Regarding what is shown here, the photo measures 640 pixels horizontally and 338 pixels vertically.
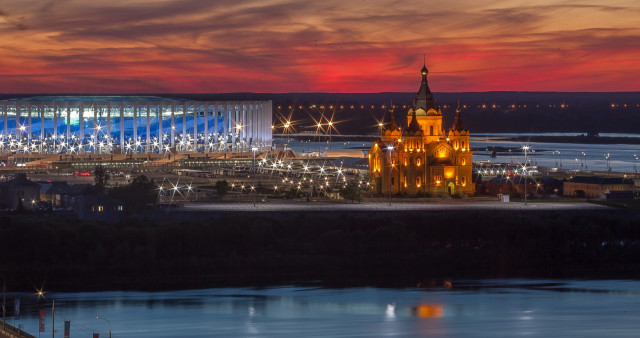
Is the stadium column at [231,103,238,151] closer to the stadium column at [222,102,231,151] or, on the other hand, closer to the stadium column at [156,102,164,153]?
the stadium column at [222,102,231,151]

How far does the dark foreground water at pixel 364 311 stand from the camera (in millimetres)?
37094

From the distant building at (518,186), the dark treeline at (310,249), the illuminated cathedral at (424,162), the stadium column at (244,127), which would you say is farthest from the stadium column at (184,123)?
the dark treeline at (310,249)

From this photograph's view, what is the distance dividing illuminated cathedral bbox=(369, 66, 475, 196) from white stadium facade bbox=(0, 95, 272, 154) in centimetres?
4515

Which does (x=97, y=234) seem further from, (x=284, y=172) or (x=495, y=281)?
(x=284, y=172)

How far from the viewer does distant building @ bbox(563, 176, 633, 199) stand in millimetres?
68062

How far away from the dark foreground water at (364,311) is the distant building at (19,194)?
1763 cm

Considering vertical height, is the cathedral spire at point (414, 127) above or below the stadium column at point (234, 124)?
below

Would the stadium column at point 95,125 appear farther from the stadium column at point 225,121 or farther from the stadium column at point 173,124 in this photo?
the stadium column at point 225,121

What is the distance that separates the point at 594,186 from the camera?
225 feet

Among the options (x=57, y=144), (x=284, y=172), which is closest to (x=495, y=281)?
(x=284, y=172)

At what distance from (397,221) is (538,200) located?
13916 mm

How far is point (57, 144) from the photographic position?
107875 millimetres

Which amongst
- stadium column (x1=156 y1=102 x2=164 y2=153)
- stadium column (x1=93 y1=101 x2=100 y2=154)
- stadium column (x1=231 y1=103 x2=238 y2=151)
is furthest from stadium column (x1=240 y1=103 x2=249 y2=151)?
stadium column (x1=93 y1=101 x2=100 y2=154)

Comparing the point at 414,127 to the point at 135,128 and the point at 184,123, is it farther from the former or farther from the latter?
the point at 184,123
